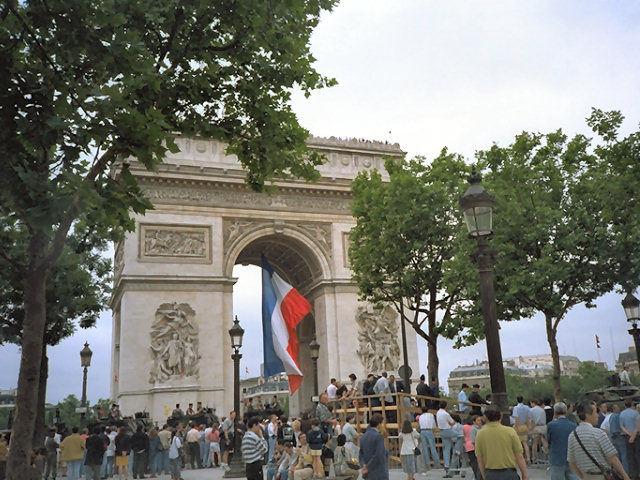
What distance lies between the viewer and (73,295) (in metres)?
24.8

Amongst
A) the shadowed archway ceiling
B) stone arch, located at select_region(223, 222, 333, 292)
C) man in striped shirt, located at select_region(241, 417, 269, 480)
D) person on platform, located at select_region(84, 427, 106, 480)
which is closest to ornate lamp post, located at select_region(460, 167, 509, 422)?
Result: man in striped shirt, located at select_region(241, 417, 269, 480)

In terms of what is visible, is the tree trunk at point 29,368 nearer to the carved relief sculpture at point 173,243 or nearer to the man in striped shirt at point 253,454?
the man in striped shirt at point 253,454

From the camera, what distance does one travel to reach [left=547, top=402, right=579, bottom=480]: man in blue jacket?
356 inches

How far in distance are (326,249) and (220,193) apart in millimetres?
6075

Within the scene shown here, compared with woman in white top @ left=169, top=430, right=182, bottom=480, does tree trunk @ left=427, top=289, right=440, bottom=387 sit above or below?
above

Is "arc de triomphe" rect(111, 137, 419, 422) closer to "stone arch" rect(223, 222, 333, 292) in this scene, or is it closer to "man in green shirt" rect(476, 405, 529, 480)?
"stone arch" rect(223, 222, 333, 292)

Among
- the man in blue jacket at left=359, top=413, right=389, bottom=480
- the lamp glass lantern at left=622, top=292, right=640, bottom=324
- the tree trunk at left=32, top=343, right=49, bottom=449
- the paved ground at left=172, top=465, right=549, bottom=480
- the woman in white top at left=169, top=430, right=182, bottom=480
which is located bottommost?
the paved ground at left=172, top=465, right=549, bottom=480

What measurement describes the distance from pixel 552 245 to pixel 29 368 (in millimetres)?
19762

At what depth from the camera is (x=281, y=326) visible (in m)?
29.2

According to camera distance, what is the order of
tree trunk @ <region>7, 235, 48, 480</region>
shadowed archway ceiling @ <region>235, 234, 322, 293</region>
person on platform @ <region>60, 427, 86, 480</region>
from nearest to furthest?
tree trunk @ <region>7, 235, 48, 480</region> < person on platform @ <region>60, 427, 86, 480</region> < shadowed archway ceiling @ <region>235, 234, 322, 293</region>

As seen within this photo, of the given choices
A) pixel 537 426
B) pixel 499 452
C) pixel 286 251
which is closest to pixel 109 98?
pixel 499 452

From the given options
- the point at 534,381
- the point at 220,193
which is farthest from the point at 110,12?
the point at 534,381

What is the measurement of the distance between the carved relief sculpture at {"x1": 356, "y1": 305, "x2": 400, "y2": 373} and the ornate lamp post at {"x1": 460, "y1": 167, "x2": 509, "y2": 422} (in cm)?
2302

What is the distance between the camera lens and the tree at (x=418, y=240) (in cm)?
2605
